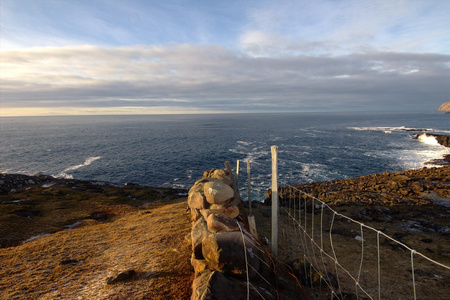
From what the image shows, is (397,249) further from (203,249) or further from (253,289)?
(203,249)

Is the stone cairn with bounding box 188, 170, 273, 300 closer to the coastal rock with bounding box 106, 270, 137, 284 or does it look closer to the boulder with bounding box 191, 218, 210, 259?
the boulder with bounding box 191, 218, 210, 259

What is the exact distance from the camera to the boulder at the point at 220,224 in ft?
30.8

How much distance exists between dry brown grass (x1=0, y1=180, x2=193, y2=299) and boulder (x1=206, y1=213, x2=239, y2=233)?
1942 mm

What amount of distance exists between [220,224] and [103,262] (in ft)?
20.0

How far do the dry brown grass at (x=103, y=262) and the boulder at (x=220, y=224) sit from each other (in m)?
1.94

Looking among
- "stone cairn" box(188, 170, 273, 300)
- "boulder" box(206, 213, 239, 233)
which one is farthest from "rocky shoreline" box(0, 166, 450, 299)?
"boulder" box(206, 213, 239, 233)

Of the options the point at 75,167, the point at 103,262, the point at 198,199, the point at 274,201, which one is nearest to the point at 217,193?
the point at 198,199

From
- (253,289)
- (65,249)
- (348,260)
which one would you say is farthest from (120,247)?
(348,260)

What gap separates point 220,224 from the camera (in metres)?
9.52

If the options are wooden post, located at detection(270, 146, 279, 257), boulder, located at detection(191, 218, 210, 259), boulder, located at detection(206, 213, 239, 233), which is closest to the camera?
boulder, located at detection(191, 218, 210, 259)

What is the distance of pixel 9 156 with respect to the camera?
240ft

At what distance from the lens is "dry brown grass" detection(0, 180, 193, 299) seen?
8.23m

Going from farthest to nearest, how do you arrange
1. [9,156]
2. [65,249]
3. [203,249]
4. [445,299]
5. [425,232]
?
[9,156] < [425,232] < [65,249] < [445,299] < [203,249]

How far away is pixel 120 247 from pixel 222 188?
6.49 m
